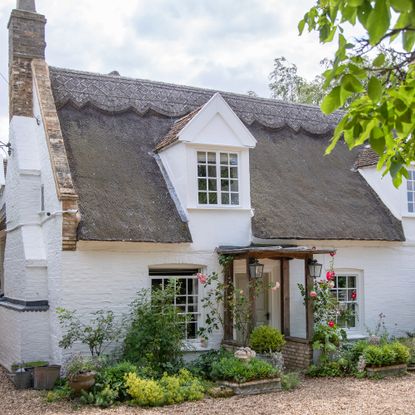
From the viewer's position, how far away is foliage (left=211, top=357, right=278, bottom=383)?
1127 centimetres

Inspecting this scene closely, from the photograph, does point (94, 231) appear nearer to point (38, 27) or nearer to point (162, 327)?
point (162, 327)

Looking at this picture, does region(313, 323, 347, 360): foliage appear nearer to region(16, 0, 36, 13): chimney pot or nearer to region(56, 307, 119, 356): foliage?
region(56, 307, 119, 356): foliage

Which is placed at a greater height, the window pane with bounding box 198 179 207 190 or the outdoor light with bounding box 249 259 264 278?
the window pane with bounding box 198 179 207 190

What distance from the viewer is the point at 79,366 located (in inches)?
427

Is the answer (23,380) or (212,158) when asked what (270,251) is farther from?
(23,380)

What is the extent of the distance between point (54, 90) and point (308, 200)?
711 centimetres

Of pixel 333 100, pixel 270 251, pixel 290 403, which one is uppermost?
pixel 333 100

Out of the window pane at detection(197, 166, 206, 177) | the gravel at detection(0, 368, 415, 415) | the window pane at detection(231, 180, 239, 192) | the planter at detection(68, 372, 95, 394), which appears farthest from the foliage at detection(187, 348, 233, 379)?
the window pane at detection(197, 166, 206, 177)

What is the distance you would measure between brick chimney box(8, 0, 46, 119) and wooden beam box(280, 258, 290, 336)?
7.45m

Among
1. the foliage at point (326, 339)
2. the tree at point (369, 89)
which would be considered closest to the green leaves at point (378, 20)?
the tree at point (369, 89)

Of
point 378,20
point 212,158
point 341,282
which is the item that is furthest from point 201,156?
point 378,20

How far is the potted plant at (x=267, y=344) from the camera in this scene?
41.1 feet

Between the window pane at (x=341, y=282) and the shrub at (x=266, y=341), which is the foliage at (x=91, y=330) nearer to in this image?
the shrub at (x=266, y=341)

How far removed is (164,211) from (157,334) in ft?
9.75
